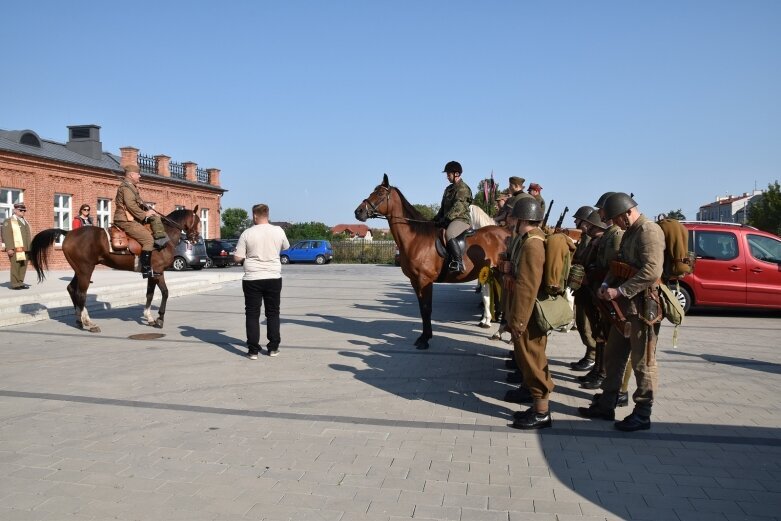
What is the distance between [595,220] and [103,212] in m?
31.2

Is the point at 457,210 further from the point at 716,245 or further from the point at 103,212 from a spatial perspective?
the point at 103,212

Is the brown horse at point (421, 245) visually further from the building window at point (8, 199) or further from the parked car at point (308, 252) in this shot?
the parked car at point (308, 252)

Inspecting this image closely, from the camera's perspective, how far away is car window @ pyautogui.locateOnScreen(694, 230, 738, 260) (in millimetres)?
12602

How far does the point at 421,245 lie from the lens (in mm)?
9023

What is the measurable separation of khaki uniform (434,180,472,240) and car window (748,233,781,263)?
756cm

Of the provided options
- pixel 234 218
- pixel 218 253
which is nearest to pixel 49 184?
pixel 218 253

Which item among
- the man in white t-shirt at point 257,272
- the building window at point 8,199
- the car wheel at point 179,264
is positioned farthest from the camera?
the car wheel at point 179,264

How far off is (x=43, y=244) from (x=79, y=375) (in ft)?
16.8

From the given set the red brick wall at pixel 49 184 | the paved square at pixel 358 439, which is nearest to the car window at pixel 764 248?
the paved square at pixel 358 439

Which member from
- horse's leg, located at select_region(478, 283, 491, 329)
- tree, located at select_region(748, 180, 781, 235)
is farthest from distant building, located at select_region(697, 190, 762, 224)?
horse's leg, located at select_region(478, 283, 491, 329)

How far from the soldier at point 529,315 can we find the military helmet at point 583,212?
5.95 ft

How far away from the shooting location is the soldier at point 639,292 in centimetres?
488

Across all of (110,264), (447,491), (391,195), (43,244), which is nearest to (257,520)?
(447,491)

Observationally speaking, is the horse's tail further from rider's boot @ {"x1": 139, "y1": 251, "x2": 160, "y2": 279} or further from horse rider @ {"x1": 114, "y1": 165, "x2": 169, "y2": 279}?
rider's boot @ {"x1": 139, "y1": 251, "x2": 160, "y2": 279}
